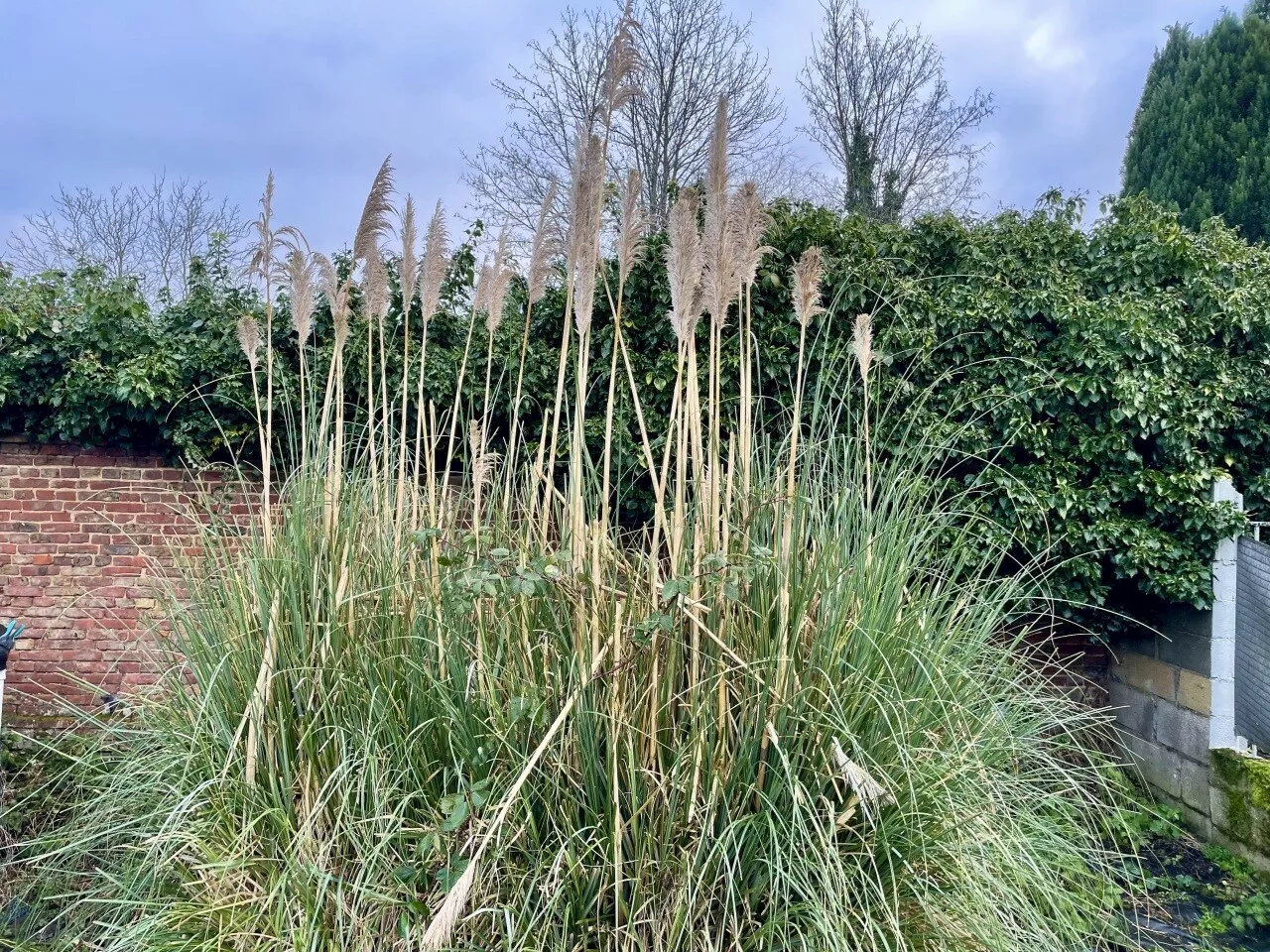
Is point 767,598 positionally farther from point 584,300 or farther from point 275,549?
point 275,549

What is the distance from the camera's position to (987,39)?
873 cm

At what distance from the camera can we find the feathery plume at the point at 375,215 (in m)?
2.93

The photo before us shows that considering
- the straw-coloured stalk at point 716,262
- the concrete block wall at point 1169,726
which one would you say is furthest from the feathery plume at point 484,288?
the concrete block wall at point 1169,726

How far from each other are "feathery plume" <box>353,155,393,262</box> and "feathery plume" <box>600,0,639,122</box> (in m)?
0.98

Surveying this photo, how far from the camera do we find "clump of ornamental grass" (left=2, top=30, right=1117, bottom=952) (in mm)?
1953

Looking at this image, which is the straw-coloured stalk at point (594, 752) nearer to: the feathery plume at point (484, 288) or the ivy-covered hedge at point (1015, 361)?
the feathery plume at point (484, 288)

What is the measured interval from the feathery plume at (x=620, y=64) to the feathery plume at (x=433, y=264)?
2.67 ft

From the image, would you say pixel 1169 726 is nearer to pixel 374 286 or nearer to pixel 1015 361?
pixel 1015 361

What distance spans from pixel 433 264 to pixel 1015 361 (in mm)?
3397

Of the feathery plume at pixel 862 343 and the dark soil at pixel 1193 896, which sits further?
the dark soil at pixel 1193 896

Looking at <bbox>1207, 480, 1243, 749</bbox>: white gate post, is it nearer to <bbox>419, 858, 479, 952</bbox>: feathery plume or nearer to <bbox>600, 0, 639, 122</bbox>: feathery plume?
<bbox>600, 0, 639, 122</bbox>: feathery plume

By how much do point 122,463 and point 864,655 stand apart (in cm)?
511

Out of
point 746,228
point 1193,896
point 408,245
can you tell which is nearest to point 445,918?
point 746,228

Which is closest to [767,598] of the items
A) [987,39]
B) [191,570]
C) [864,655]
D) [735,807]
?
[864,655]
